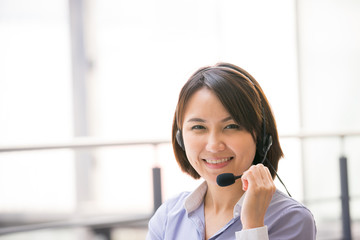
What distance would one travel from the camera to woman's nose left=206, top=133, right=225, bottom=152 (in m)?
1.01

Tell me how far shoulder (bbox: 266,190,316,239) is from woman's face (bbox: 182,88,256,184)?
0.13m

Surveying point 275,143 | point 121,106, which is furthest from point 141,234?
point 275,143

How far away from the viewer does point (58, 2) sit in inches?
138

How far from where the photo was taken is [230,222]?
1.03 metres

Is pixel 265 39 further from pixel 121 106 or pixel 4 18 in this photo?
pixel 4 18

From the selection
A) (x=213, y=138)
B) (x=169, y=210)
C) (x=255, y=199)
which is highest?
(x=213, y=138)

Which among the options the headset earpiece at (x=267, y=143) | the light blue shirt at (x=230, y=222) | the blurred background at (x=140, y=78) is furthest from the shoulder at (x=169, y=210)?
the blurred background at (x=140, y=78)

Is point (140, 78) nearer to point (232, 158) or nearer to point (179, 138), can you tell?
point (179, 138)

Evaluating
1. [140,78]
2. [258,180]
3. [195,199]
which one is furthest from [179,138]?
[140,78]

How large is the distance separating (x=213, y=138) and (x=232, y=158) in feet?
0.23

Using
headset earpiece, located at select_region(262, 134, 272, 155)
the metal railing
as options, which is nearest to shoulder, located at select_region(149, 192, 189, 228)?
headset earpiece, located at select_region(262, 134, 272, 155)

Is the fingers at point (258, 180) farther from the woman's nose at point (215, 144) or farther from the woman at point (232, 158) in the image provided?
the woman's nose at point (215, 144)

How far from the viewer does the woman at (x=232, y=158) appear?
92 centimetres

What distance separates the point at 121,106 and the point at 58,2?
97 centimetres
